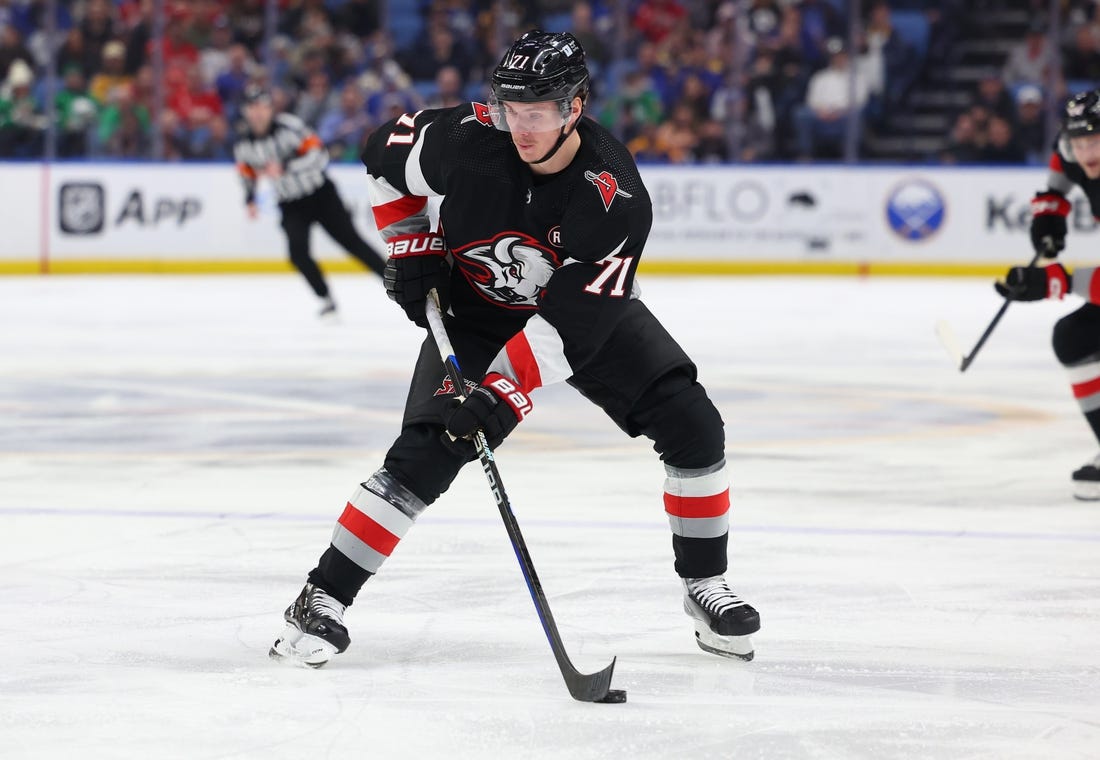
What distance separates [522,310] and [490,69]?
10270 millimetres

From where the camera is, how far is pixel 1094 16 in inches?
528

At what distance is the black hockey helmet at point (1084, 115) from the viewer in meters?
4.63

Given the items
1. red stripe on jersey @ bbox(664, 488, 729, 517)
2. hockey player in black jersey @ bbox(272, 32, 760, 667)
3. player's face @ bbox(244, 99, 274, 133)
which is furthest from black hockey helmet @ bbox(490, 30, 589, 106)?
player's face @ bbox(244, 99, 274, 133)

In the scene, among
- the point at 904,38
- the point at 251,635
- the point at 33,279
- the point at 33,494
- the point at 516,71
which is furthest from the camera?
the point at 904,38

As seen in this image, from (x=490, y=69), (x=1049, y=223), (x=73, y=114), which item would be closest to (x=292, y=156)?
(x=490, y=69)

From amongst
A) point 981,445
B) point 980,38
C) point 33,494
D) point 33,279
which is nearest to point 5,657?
point 33,494

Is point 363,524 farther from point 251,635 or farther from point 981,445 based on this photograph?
point 981,445

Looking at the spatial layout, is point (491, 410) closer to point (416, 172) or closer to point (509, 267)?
point (509, 267)

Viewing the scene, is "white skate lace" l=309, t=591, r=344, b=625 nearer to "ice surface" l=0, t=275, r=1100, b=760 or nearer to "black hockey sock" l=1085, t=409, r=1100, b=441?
"ice surface" l=0, t=275, r=1100, b=760

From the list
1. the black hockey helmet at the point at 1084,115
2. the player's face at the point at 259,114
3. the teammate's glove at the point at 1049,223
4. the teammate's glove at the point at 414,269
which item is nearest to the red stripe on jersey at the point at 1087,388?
the teammate's glove at the point at 1049,223

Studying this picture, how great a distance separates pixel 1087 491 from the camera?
4691mm

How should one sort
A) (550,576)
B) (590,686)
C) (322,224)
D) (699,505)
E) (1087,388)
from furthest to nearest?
1. (322,224)
2. (1087,388)
3. (550,576)
4. (699,505)
5. (590,686)

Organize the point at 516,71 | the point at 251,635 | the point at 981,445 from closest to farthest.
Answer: the point at 516,71 < the point at 251,635 < the point at 981,445

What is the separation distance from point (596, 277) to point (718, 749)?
0.81 m
